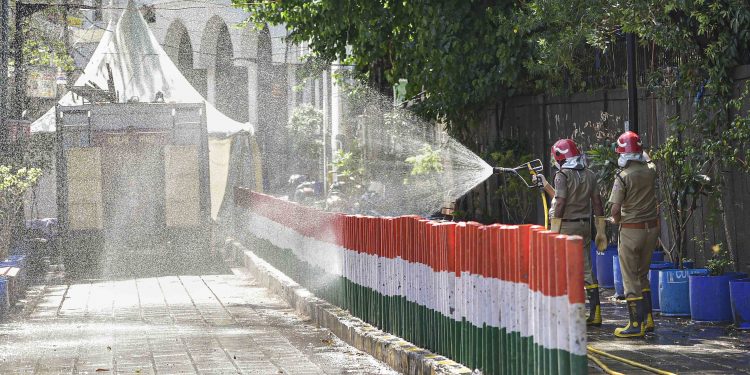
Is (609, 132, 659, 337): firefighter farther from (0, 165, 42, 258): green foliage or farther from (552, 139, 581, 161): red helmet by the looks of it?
(0, 165, 42, 258): green foliage

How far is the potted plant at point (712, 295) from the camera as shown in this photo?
11.1 m

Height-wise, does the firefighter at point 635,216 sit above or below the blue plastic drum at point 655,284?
above

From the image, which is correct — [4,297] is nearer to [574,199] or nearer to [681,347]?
[574,199]

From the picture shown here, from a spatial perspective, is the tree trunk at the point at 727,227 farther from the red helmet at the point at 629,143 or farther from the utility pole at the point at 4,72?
the utility pole at the point at 4,72

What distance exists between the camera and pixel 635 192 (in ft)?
35.0

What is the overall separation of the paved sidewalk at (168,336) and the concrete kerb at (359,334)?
0.11 meters

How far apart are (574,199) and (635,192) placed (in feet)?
1.96

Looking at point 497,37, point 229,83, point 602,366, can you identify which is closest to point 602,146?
point 497,37

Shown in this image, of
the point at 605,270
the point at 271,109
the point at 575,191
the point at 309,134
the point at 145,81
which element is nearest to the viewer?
the point at 575,191

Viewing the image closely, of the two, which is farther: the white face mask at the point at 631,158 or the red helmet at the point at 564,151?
the red helmet at the point at 564,151

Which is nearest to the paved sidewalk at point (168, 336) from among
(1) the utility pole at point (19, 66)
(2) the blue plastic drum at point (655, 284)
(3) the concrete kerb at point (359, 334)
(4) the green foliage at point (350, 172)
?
(3) the concrete kerb at point (359, 334)

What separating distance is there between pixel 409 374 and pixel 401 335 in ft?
2.98

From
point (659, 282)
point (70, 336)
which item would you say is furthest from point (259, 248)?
point (659, 282)

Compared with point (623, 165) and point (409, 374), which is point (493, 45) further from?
point (409, 374)
